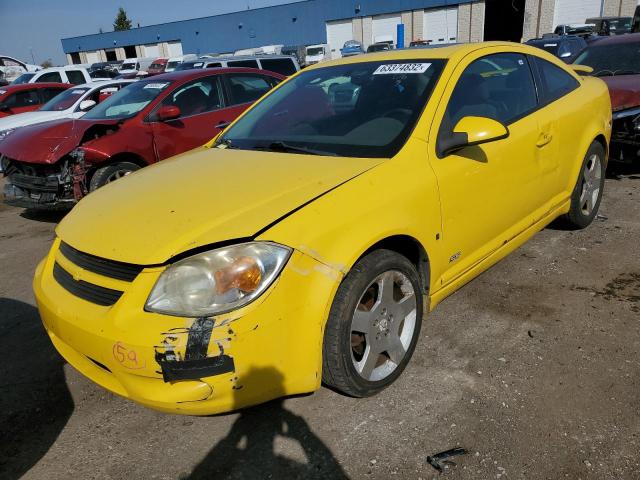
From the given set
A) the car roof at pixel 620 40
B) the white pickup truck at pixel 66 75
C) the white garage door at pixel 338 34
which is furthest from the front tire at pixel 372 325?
the white garage door at pixel 338 34

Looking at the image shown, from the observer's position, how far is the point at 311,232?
206 cm

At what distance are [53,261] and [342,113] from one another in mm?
1816

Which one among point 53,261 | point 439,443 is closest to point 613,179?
point 439,443

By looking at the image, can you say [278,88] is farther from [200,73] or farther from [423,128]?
[200,73]

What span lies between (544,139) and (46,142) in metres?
5.06

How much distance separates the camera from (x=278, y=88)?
3.75 meters

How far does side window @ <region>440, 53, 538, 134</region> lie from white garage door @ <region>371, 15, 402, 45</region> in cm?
3952

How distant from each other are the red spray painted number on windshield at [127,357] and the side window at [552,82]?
311 cm

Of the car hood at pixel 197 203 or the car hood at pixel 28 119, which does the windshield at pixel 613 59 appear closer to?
the car hood at pixel 197 203

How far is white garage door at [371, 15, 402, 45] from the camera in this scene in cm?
4059

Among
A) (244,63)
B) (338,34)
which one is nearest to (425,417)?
(244,63)

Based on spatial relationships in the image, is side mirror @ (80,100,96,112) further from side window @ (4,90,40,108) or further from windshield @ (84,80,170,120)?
side window @ (4,90,40,108)

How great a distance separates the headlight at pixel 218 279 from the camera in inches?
76.3

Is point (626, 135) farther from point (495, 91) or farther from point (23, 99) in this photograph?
point (23, 99)
